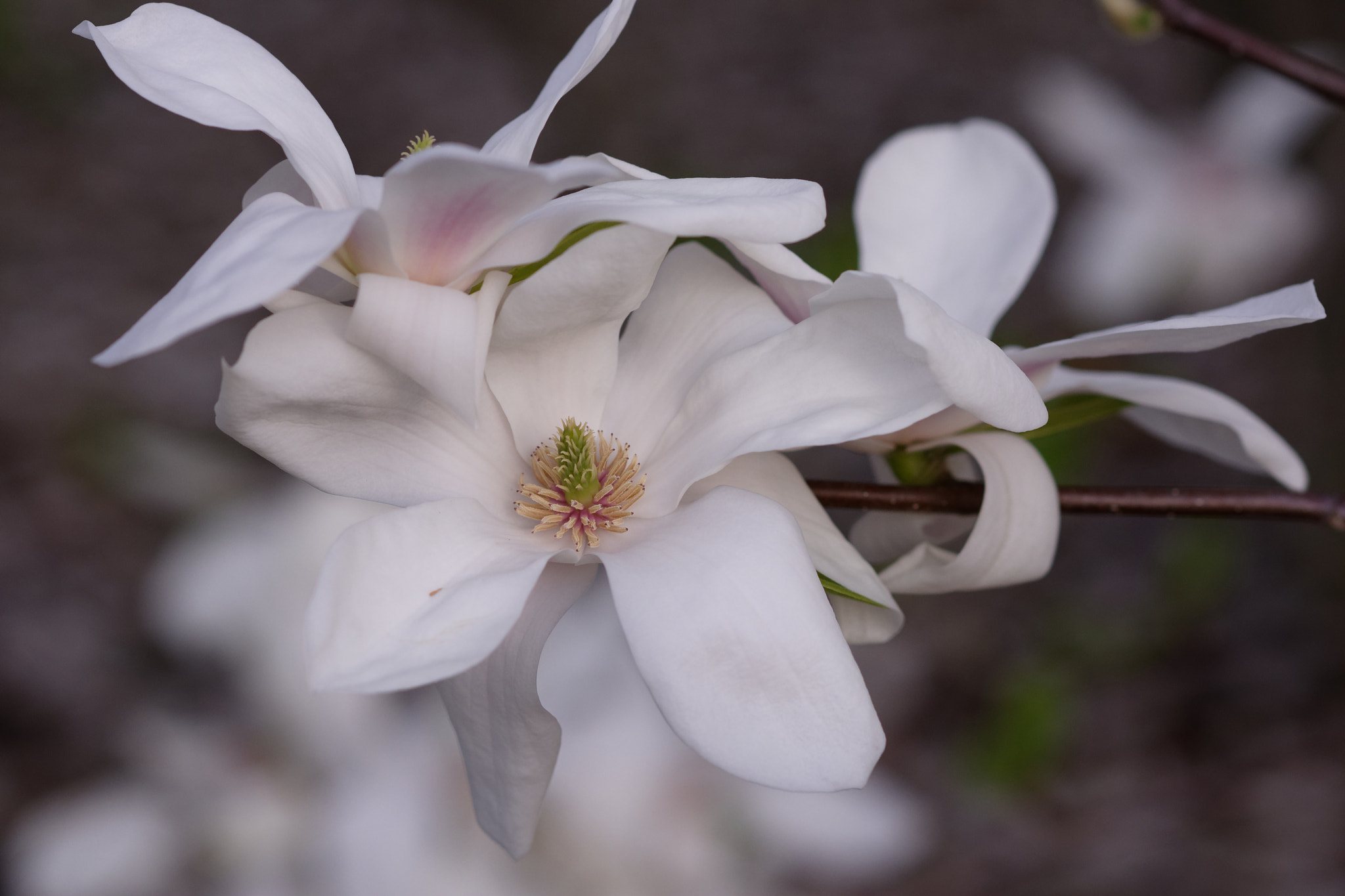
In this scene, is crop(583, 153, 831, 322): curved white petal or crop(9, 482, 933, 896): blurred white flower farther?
crop(9, 482, 933, 896): blurred white flower

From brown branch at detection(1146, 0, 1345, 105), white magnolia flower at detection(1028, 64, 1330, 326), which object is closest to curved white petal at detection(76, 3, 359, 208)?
brown branch at detection(1146, 0, 1345, 105)

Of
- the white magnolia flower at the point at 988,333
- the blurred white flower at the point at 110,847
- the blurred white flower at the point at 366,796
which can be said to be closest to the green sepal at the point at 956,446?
the white magnolia flower at the point at 988,333

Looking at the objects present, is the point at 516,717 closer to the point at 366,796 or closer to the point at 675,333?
the point at 675,333

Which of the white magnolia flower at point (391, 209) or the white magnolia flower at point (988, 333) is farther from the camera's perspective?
the white magnolia flower at point (988, 333)

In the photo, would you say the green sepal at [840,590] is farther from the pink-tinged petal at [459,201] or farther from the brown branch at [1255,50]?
the brown branch at [1255,50]

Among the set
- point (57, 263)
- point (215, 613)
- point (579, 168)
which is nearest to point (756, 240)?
point (579, 168)

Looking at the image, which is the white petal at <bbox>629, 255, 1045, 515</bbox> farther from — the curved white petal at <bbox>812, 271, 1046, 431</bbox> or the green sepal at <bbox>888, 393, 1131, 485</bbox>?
the green sepal at <bbox>888, 393, 1131, 485</bbox>
